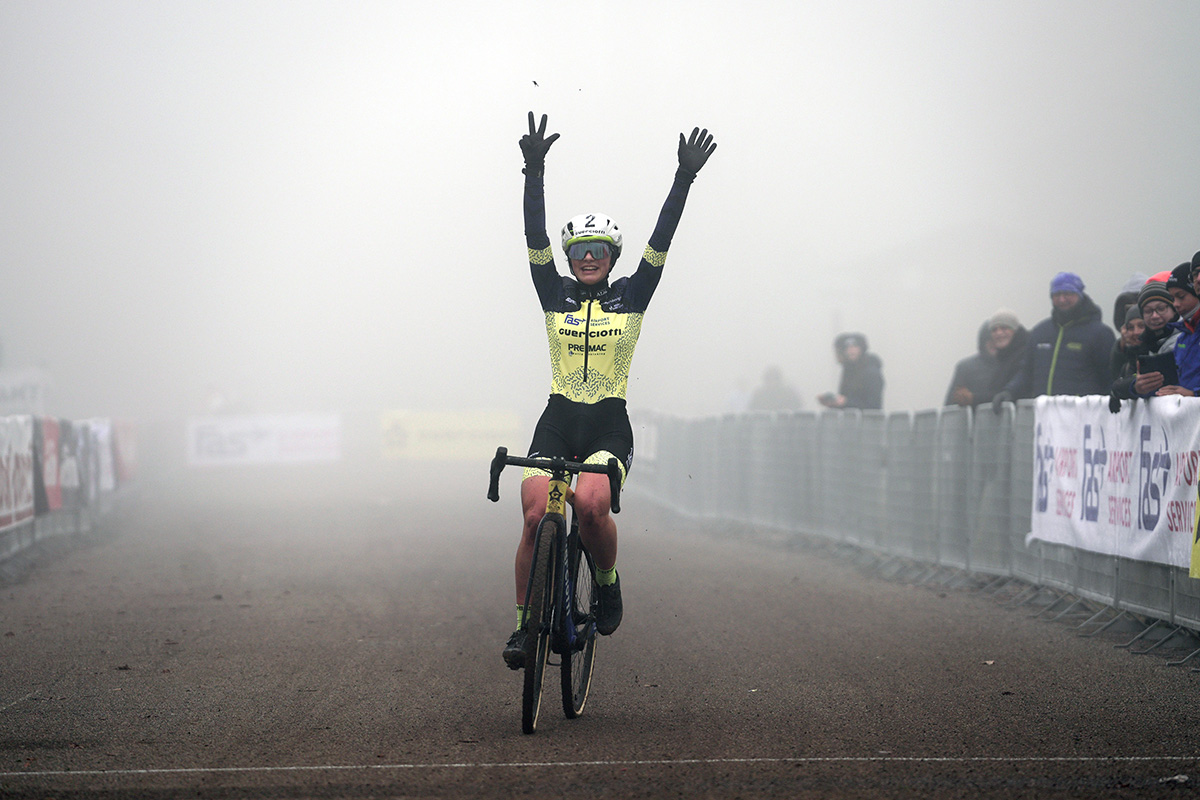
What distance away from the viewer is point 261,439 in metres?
38.2

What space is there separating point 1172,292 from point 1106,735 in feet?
13.6

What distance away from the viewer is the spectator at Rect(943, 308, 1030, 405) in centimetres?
1223

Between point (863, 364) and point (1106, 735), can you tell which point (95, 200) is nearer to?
point (863, 364)

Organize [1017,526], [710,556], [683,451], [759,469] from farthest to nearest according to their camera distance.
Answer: [683,451] → [759,469] → [710,556] → [1017,526]

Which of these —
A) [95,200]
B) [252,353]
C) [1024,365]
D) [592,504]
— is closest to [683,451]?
[1024,365]

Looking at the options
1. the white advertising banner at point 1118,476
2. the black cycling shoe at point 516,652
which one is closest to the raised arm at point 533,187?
the black cycling shoe at point 516,652

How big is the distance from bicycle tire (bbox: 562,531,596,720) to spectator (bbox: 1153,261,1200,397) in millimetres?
4363

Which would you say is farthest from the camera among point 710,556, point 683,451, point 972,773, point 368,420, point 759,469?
point 368,420

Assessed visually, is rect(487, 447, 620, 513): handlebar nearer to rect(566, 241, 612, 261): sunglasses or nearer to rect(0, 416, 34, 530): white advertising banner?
rect(566, 241, 612, 261): sunglasses

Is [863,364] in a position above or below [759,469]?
above

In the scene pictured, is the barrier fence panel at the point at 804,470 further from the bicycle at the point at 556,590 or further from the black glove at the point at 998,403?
the bicycle at the point at 556,590

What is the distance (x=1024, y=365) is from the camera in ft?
37.3

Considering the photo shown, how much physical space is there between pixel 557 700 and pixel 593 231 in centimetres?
228

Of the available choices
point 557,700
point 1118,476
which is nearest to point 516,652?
point 557,700
